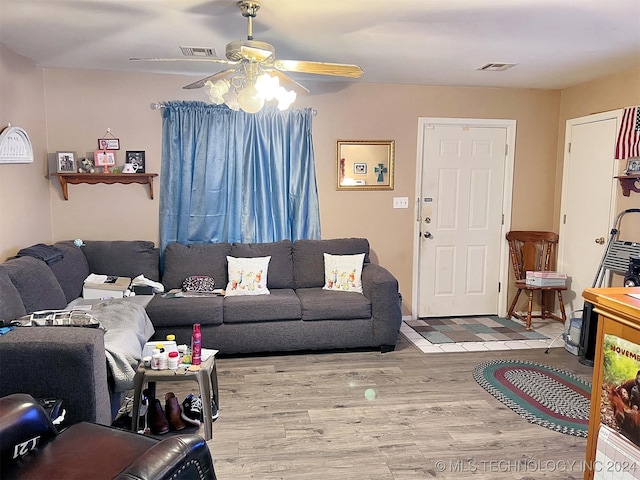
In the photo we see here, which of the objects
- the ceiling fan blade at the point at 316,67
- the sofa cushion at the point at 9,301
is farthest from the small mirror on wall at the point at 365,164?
the sofa cushion at the point at 9,301

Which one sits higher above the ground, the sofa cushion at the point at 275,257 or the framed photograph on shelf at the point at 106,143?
the framed photograph on shelf at the point at 106,143

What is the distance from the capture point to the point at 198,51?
11.7 feet

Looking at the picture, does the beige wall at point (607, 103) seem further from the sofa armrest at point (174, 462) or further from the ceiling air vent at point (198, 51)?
the sofa armrest at point (174, 462)

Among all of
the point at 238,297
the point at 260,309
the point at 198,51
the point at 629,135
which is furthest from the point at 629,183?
the point at 198,51

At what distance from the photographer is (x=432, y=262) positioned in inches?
195

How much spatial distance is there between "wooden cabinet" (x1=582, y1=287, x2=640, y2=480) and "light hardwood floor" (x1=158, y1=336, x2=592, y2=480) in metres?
0.71

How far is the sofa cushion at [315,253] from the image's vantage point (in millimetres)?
4367

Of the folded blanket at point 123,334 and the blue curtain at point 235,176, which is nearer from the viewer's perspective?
the folded blanket at point 123,334

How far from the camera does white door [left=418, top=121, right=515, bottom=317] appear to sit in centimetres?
485

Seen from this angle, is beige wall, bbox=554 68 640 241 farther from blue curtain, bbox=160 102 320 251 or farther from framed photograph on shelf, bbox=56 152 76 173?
framed photograph on shelf, bbox=56 152 76 173

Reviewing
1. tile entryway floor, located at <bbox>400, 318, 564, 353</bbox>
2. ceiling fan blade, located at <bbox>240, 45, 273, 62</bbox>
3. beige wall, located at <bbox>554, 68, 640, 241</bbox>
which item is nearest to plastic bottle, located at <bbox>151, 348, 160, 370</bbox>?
ceiling fan blade, located at <bbox>240, 45, 273, 62</bbox>

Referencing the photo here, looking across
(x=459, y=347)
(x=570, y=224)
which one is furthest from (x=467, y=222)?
(x=459, y=347)

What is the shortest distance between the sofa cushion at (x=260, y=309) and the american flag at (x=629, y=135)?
3051 millimetres

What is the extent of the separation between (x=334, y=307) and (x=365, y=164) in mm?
1615
